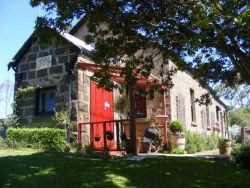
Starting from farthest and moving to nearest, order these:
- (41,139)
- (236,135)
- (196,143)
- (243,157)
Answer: (236,135) → (196,143) → (41,139) → (243,157)

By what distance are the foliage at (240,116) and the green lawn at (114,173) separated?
32.6 metres

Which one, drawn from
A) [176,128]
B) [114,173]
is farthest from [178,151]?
[114,173]

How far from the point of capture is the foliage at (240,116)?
4103cm

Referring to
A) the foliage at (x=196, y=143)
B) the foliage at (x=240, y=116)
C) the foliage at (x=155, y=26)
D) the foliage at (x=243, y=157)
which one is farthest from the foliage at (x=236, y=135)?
the foliage at (x=155, y=26)

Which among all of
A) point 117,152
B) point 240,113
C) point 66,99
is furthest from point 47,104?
point 240,113

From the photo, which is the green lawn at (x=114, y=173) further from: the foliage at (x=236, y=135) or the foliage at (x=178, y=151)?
the foliage at (x=236, y=135)

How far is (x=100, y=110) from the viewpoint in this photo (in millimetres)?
14344

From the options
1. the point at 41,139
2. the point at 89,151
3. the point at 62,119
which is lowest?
the point at 89,151

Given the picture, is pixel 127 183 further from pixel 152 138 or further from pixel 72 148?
pixel 152 138

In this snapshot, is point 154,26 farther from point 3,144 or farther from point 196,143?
point 196,143

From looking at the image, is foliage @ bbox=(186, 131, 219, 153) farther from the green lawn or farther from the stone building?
the green lawn

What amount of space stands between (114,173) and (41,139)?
523 centimetres

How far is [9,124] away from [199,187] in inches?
353

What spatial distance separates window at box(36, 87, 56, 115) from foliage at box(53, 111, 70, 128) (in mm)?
855
